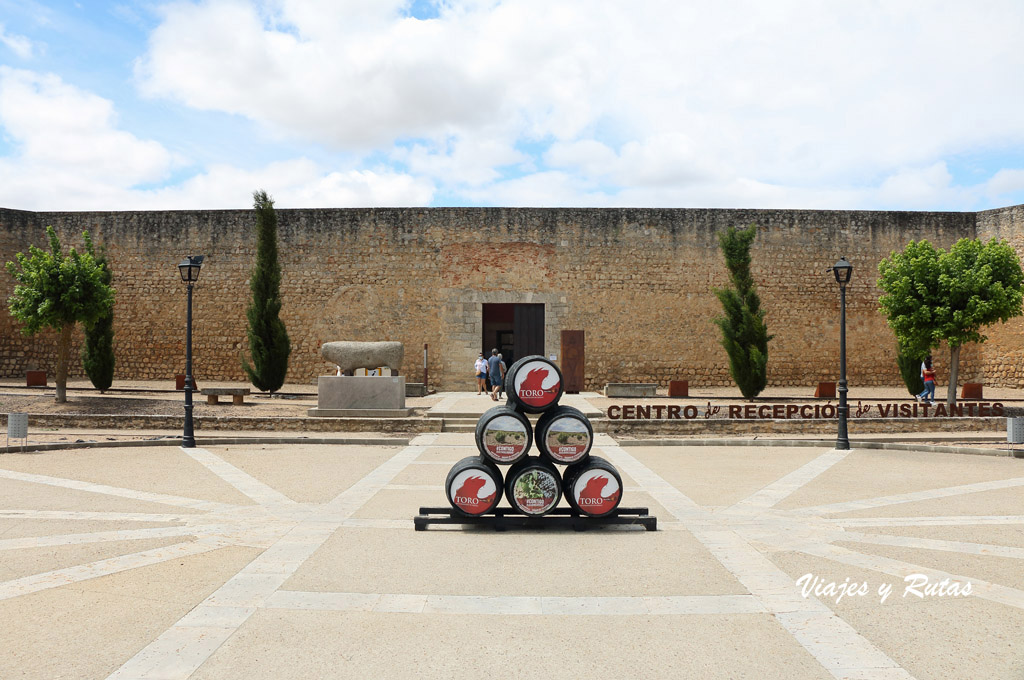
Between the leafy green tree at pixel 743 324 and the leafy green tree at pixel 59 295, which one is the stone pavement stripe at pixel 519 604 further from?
the leafy green tree at pixel 59 295

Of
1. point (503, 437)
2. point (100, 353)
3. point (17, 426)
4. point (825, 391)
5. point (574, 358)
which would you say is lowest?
point (17, 426)

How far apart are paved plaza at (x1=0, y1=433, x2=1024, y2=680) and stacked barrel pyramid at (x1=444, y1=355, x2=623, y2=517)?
262 millimetres

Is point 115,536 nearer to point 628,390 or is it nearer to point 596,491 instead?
point 596,491

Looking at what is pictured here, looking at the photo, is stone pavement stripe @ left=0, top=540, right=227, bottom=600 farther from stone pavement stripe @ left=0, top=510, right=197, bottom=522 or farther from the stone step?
the stone step

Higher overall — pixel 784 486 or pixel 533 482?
pixel 533 482

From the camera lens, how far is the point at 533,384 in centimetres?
555

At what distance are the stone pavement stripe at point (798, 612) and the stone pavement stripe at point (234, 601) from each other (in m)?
2.72

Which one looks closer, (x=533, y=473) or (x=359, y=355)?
(x=533, y=473)

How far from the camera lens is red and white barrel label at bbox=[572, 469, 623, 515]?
542 cm

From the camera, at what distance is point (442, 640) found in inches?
128

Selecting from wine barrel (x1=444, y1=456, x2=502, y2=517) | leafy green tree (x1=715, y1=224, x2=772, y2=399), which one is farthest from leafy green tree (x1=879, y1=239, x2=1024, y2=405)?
wine barrel (x1=444, y1=456, x2=502, y2=517)

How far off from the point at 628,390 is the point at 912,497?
35.2 ft

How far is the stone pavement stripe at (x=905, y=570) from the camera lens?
3.81 meters

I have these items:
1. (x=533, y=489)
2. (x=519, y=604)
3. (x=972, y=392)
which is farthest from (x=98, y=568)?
(x=972, y=392)
